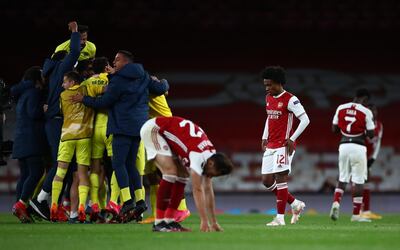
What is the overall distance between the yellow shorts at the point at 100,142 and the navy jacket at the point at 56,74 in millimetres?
627

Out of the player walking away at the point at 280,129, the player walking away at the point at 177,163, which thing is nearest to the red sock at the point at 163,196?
the player walking away at the point at 177,163

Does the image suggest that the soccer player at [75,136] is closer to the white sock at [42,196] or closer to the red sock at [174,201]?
the white sock at [42,196]

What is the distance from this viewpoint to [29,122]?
14180 mm

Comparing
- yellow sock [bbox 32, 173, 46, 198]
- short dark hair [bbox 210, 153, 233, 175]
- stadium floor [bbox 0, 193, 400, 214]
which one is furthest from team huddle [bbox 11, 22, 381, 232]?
stadium floor [bbox 0, 193, 400, 214]

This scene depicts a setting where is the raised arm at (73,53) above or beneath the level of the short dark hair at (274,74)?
above

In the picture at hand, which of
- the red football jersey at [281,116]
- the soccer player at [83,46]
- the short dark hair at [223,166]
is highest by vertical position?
the soccer player at [83,46]

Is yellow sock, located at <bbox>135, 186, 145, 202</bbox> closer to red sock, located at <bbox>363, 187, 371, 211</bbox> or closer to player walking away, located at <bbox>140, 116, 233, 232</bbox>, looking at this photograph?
player walking away, located at <bbox>140, 116, 233, 232</bbox>

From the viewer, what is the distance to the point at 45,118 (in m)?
14.1

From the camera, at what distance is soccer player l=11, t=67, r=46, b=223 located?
45.8ft

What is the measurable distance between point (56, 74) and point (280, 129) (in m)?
3.23

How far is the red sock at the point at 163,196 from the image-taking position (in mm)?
10836

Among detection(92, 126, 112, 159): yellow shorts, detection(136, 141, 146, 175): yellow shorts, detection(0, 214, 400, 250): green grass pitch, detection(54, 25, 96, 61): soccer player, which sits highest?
detection(54, 25, 96, 61): soccer player

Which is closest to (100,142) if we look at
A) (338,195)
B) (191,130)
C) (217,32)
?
(191,130)

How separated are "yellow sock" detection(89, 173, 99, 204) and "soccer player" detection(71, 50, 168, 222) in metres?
0.61
